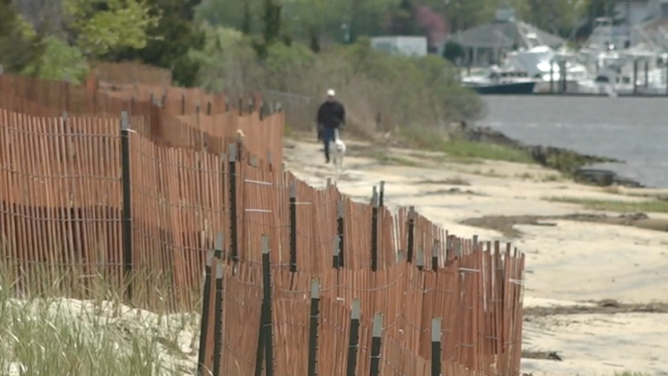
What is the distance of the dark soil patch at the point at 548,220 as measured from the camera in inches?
984

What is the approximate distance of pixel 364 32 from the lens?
13188 cm

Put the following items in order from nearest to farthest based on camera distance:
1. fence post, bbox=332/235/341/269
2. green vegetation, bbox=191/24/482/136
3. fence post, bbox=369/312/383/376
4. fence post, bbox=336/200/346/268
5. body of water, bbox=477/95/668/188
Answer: fence post, bbox=369/312/383/376
fence post, bbox=332/235/341/269
fence post, bbox=336/200/346/268
green vegetation, bbox=191/24/482/136
body of water, bbox=477/95/668/188

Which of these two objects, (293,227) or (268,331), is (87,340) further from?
(293,227)

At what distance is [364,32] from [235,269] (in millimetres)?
122827

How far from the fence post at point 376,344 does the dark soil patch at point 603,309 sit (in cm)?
801

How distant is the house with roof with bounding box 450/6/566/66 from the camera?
554 ft

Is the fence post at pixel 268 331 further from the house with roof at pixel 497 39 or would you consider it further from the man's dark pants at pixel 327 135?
the house with roof at pixel 497 39

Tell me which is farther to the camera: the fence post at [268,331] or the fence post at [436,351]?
the fence post at [268,331]

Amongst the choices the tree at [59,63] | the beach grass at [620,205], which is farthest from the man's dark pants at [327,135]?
the tree at [59,63]

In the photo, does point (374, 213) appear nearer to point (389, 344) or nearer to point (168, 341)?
point (168, 341)

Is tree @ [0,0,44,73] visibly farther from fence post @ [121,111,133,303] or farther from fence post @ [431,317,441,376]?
fence post @ [431,317,441,376]

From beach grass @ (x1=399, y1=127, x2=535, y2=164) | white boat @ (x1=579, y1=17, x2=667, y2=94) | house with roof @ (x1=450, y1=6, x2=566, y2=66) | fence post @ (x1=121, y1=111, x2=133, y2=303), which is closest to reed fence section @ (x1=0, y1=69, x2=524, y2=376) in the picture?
fence post @ (x1=121, y1=111, x2=133, y2=303)

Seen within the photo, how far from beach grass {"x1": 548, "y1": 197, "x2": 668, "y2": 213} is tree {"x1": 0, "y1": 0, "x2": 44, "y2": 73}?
35.1 feet

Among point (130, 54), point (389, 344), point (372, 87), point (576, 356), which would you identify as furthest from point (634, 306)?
point (372, 87)
